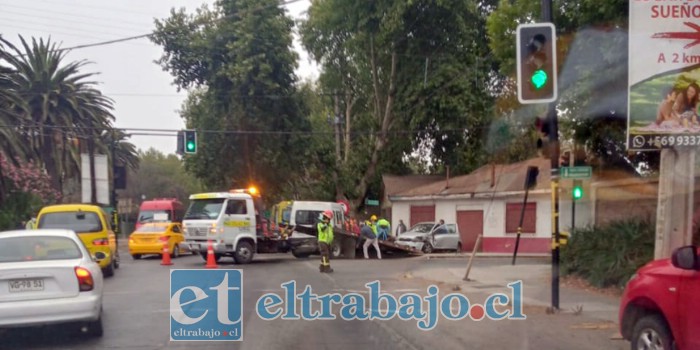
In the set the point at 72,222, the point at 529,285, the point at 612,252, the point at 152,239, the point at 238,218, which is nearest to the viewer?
the point at 612,252

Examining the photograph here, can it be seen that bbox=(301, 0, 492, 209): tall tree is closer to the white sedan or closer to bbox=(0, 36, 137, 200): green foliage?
bbox=(0, 36, 137, 200): green foliage

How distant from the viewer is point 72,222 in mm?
18859

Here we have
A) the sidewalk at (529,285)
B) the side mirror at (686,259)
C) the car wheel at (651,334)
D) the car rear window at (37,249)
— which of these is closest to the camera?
the side mirror at (686,259)

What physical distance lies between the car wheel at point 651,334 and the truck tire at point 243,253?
17140 millimetres

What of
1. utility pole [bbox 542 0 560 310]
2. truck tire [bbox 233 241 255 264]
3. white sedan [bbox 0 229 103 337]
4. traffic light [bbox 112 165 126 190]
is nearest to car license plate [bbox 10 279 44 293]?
white sedan [bbox 0 229 103 337]

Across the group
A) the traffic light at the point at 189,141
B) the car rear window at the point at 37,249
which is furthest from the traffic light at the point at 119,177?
the car rear window at the point at 37,249

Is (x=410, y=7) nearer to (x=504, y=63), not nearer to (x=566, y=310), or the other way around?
(x=504, y=63)

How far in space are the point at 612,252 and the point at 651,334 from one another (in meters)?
8.84

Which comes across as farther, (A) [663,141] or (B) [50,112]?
(B) [50,112]

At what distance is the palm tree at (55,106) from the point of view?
38.3 metres

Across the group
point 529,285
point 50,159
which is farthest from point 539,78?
point 50,159

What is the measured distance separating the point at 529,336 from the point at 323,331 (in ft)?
9.44

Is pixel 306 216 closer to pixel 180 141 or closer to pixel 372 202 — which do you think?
pixel 180 141

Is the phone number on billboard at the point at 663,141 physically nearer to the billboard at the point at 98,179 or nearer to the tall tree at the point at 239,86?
the billboard at the point at 98,179
